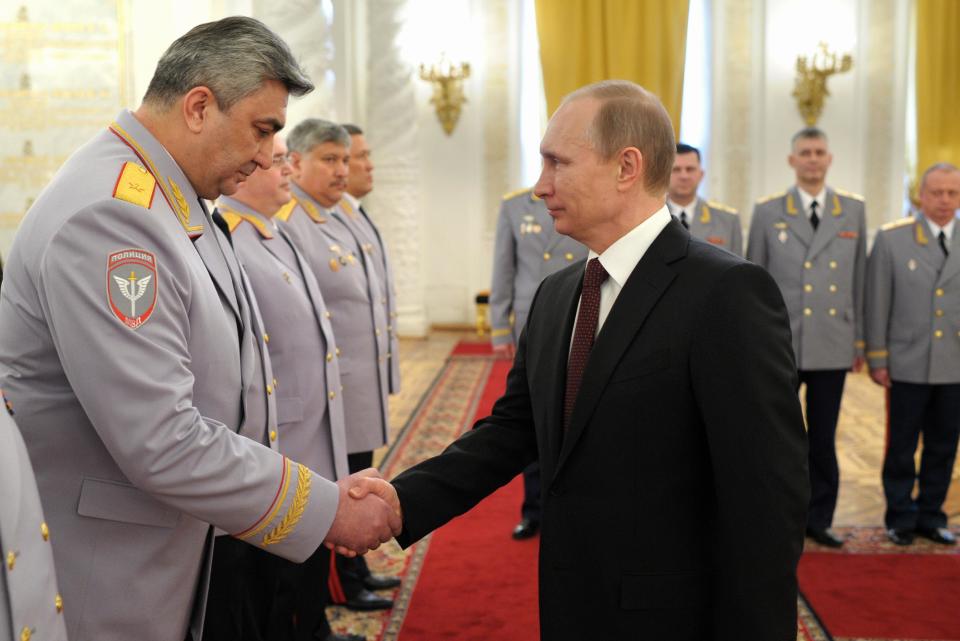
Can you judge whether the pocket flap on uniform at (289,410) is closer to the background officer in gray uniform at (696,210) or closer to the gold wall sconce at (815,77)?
the background officer in gray uniform at (696,210)

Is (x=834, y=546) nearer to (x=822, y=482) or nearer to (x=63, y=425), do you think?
(x=822, y=482)

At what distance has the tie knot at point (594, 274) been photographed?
175 centimetres

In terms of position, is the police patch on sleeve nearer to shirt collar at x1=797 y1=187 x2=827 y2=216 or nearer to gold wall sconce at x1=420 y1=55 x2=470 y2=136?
shirt collar at x1=797 y1=187 x2=827 y2=216

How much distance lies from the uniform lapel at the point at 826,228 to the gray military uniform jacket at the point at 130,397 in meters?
3.20

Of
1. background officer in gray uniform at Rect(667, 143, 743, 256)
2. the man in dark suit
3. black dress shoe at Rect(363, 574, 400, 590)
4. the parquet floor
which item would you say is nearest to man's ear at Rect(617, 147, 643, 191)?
the man in dark suit

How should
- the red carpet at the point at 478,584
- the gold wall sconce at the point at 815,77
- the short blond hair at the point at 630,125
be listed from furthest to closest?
the gold wall sconce at the point at 815,77, the red carpet at the point at 478,584, the short blond hair at the point at 630,125

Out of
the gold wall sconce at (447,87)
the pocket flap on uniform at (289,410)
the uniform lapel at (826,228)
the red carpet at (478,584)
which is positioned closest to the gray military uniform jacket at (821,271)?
the uniform lapel at (826,228)

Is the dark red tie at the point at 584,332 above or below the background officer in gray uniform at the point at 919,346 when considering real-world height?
above

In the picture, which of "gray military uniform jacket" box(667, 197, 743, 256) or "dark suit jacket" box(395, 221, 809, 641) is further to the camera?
"gray military uniform jacket" box(667, 197, 743, 256)

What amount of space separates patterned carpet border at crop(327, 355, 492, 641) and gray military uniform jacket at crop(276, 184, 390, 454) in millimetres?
598

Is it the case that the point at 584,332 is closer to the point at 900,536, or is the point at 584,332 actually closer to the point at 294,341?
the point at 294,341

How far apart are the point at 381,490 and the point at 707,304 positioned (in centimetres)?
83

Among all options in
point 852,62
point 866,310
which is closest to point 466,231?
point 852,62

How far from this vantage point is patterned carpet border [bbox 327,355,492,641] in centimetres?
338
